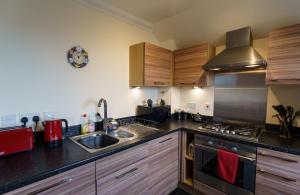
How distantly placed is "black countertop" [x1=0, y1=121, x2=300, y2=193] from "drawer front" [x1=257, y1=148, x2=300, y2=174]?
0.05m

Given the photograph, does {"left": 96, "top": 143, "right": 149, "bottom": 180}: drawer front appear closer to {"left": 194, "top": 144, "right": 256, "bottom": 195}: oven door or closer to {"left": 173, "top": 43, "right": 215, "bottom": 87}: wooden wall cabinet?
{"left": 194, "top": 144, "right": 256, "bottom": 195}: oven door

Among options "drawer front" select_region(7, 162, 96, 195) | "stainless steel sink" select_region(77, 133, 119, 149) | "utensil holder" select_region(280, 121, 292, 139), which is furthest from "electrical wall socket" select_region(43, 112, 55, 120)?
"utensil holder" select_region(280, 121, 292, 139)

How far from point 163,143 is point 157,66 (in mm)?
1080

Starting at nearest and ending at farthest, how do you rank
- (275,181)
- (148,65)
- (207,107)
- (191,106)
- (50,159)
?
1. (50,159)
2. (275,181)
3. (148,65)
4. (207,107)
5. (191,106)

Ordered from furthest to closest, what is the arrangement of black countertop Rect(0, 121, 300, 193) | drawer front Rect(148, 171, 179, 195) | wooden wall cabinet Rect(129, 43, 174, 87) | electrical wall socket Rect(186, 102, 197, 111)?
electrical wall socket Rect(186, 102, 197, 111), wooden wall cabinet Rect(129, 43, 174, 87), drawer front Rect(148, 171, 179, 195), black countertop Rect(0, 121, 300, 193)

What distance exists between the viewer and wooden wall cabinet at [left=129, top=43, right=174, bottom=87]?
2.19m

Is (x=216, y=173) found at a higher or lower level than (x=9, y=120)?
lower

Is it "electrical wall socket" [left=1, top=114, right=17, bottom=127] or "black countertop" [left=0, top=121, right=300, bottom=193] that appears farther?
"electrical wall socket" [left=1, top=114, right=17, bottom=127]

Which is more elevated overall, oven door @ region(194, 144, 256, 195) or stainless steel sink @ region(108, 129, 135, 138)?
stainless steel sink @ region(108, 129, 135, 138)

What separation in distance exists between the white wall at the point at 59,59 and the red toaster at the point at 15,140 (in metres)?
0.27

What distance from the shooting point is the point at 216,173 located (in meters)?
1.90

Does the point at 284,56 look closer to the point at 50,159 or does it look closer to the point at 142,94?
the point at 142,94

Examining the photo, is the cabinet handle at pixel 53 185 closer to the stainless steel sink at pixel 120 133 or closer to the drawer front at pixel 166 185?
the stainless steel sink at pixel 120 133

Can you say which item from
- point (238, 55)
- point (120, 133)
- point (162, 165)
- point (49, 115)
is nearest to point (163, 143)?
point (162, 165)
